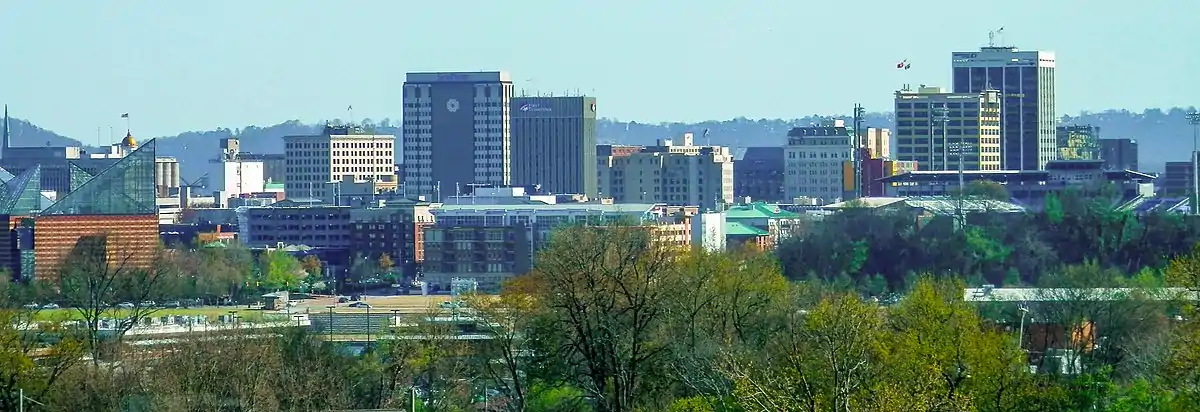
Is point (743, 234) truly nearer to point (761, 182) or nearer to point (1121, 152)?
point (1121, 152)

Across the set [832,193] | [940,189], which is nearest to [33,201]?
[940,189]

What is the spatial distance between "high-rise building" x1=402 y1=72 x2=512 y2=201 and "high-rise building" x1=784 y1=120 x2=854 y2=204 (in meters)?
20.5

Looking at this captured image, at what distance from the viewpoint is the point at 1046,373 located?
5278 centimetres

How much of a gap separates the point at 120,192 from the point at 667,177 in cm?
5964

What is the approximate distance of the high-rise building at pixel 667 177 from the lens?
6747 inches

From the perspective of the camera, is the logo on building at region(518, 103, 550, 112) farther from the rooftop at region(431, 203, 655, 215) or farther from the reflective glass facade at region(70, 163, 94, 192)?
the reflective glass facade at region(70, 163, 94, 192)

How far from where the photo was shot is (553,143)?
6919 inches

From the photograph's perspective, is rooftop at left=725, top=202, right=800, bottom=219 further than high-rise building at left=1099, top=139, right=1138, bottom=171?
No

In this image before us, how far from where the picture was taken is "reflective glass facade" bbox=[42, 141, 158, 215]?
117 meters

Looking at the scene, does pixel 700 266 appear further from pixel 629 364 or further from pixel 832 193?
pixel 832 193

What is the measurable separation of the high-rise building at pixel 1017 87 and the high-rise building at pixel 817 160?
9.33 meters

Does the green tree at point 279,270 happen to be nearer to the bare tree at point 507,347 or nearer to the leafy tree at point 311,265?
the leafy tree at point 311,265

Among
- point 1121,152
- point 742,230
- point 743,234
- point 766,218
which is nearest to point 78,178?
point 743,234

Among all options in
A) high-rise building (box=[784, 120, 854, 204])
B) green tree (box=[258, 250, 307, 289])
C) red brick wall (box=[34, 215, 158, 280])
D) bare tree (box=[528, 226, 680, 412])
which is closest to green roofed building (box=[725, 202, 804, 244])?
high-rise building (box=[784, 120, 854, 204])
